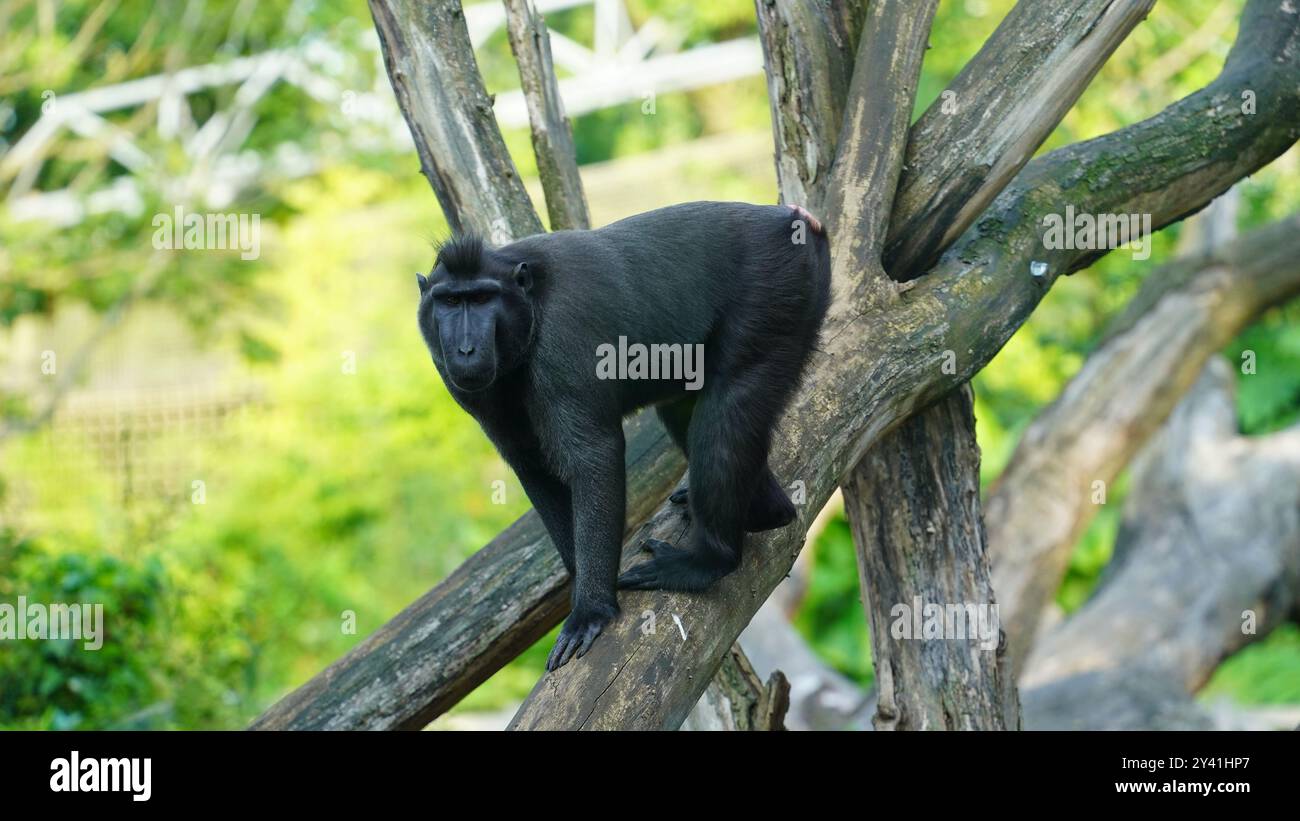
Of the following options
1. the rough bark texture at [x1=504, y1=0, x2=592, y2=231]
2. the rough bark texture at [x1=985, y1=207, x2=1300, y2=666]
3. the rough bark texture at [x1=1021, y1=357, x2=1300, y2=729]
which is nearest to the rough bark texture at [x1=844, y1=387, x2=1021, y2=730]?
the rough bark texture at [x1=504, y1=0, x2=592, y2=231]

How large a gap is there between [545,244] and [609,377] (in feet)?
1.95

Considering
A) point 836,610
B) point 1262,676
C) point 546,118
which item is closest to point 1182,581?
point 1262,676

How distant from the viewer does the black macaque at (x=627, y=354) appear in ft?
13.9

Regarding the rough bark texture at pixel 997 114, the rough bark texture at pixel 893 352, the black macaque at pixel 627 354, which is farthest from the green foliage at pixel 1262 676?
the black macaque at pixel 627 354

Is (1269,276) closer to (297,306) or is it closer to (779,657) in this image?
(779,657)

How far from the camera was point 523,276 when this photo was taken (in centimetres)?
441

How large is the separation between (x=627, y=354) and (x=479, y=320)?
558 millimetres

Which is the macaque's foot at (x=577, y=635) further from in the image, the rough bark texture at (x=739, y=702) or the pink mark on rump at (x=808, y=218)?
the pink mark on rump at (x=808, y=218)

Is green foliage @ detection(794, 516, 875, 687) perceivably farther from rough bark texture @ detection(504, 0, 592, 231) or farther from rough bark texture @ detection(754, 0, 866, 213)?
rough bark texture @ detection(754, 0, 866, 213)

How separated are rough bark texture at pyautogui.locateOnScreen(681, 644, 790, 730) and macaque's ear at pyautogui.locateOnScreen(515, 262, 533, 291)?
198cm

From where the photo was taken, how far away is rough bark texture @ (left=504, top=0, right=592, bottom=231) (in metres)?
5.74

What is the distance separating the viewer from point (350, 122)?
45.5 ft

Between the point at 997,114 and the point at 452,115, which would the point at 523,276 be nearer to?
the point at 452,115

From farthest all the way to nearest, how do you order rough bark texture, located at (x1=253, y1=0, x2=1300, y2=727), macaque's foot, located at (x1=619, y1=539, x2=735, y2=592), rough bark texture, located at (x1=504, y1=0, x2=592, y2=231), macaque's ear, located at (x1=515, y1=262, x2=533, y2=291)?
1. rough bark texture, located at (x1=504, y1=0, x2=592, y2=231)
2. macaque's ear, located at (x1=515, y1=262, x2=533, y2=291)
3. rough bark texture, located at (x1=253, y1=0, x2=1300, y2=727)
4. macaque's foot, located at (x1=619, y1=539, x2=735, y2=592)
